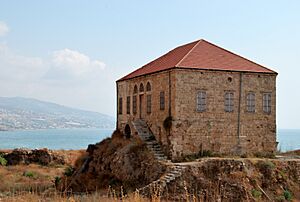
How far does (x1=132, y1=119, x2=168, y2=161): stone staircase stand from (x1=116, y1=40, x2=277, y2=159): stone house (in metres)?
0.33

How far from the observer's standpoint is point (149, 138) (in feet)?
98.7

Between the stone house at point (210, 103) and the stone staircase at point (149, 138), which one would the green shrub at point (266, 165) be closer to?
the stone house at point (210, 103)

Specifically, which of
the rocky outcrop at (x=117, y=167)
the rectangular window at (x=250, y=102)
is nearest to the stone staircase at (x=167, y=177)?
the rocky outcrop at (x=117, y=167)

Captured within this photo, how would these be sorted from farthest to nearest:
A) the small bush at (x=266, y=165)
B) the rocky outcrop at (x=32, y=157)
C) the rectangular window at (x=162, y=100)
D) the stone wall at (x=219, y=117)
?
1. the rocky outcrop at (x=32, y=157)
2. the rectangular window at (x=162, y=100)
3. the stone wall at (x=219, y=117)
4. the small bush at (x=266, y=165)

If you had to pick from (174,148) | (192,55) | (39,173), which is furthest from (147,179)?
(39,173)

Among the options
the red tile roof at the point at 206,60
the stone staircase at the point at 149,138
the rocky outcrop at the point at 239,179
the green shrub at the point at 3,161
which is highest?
the red tile roof at the point at 206,60

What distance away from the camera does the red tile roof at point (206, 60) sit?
28.5 meters

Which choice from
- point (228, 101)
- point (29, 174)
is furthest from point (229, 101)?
point (29, 174)

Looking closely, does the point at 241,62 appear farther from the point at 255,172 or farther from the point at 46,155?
the point at 46,155

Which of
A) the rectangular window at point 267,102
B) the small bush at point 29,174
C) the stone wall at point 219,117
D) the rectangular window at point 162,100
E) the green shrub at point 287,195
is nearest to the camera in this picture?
the green shrub at point 287,195

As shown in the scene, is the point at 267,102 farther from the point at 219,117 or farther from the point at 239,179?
the point at 239,179

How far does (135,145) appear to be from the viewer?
96.2 ft

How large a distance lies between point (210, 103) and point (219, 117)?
105cm

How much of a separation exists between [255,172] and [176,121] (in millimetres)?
5382
